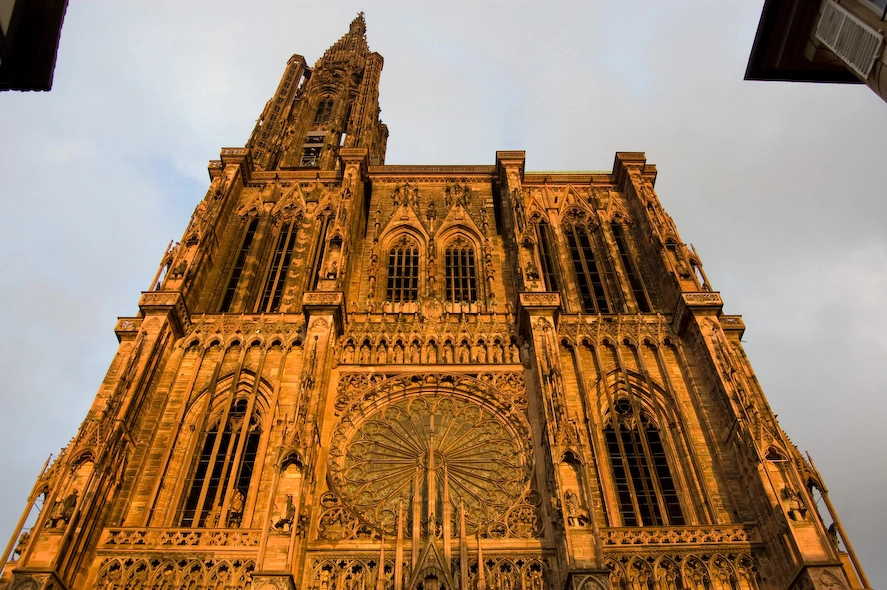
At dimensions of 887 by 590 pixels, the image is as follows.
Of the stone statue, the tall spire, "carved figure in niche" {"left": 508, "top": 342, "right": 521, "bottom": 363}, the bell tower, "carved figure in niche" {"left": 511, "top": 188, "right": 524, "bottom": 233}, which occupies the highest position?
the tall spire

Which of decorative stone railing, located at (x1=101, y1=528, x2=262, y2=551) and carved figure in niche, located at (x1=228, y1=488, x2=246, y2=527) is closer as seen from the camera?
decorative stone railing, located at (x1=101, y1=528, x2=262, y2=551)

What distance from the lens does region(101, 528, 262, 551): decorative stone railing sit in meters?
14.4

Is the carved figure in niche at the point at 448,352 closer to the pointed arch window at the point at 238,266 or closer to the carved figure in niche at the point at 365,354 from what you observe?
the carved figure in niche at the point at 365,354

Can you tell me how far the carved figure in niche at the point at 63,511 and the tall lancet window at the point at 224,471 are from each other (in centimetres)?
256

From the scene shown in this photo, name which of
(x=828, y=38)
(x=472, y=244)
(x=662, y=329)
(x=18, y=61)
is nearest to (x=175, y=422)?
(x=18, y=61)

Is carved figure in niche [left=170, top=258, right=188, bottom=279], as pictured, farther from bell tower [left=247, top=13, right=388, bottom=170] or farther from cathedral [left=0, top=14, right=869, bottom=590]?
bell tower [left=247, top=13, right=388, bottom=170]

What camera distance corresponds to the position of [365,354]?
19.6 m

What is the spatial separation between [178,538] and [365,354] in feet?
23.4

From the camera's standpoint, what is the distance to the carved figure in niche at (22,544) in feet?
42.7

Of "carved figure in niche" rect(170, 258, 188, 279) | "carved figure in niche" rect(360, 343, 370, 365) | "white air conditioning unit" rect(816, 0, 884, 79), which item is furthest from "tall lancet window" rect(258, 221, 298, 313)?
"white air conditioning unit" rect(816, 0, 884, 79)

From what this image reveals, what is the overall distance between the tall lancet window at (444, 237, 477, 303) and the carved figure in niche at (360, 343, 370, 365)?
362 centimetres

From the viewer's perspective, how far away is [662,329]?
66.1ft

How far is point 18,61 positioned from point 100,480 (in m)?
9.23

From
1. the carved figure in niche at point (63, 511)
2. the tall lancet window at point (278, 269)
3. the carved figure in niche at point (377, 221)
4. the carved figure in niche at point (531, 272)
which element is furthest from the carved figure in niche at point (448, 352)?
the carved figure in niche at point (63, 511)
